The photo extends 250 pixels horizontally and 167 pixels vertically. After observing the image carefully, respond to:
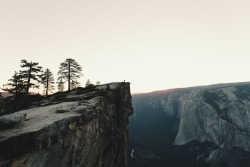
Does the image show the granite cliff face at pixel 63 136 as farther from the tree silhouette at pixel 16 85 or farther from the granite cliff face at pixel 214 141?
the granite cliff face at pixel 214 141

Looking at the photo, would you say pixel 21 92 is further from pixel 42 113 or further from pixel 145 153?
pixel 145 153

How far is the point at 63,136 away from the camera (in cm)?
2678

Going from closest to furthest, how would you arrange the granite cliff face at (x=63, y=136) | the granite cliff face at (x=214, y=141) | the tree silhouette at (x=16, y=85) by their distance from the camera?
the granite cliff face at (x=63, y=136) < the tree silhouette at (x=16, y=85) < the granite cliff face at (x=214, y=141)

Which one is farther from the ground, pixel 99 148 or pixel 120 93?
pixel 120 93

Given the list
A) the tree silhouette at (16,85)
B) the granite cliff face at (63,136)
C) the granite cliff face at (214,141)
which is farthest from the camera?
the granite cliff face at (214,141)

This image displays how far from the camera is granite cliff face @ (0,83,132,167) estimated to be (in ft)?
70.7

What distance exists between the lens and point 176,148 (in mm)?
196625

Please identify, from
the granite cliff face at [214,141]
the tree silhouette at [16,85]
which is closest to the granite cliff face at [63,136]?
the tree silhouette at [16,85]

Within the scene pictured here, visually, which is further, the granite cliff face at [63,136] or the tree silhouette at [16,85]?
the tree silhouette at [16,85]

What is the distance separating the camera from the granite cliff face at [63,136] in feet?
70.7

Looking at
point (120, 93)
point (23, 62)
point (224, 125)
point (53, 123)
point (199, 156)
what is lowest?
point (199, 156)

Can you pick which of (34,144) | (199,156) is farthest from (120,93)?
(199,156)

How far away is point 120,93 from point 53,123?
1111 inches

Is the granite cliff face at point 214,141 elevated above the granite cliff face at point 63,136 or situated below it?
below
